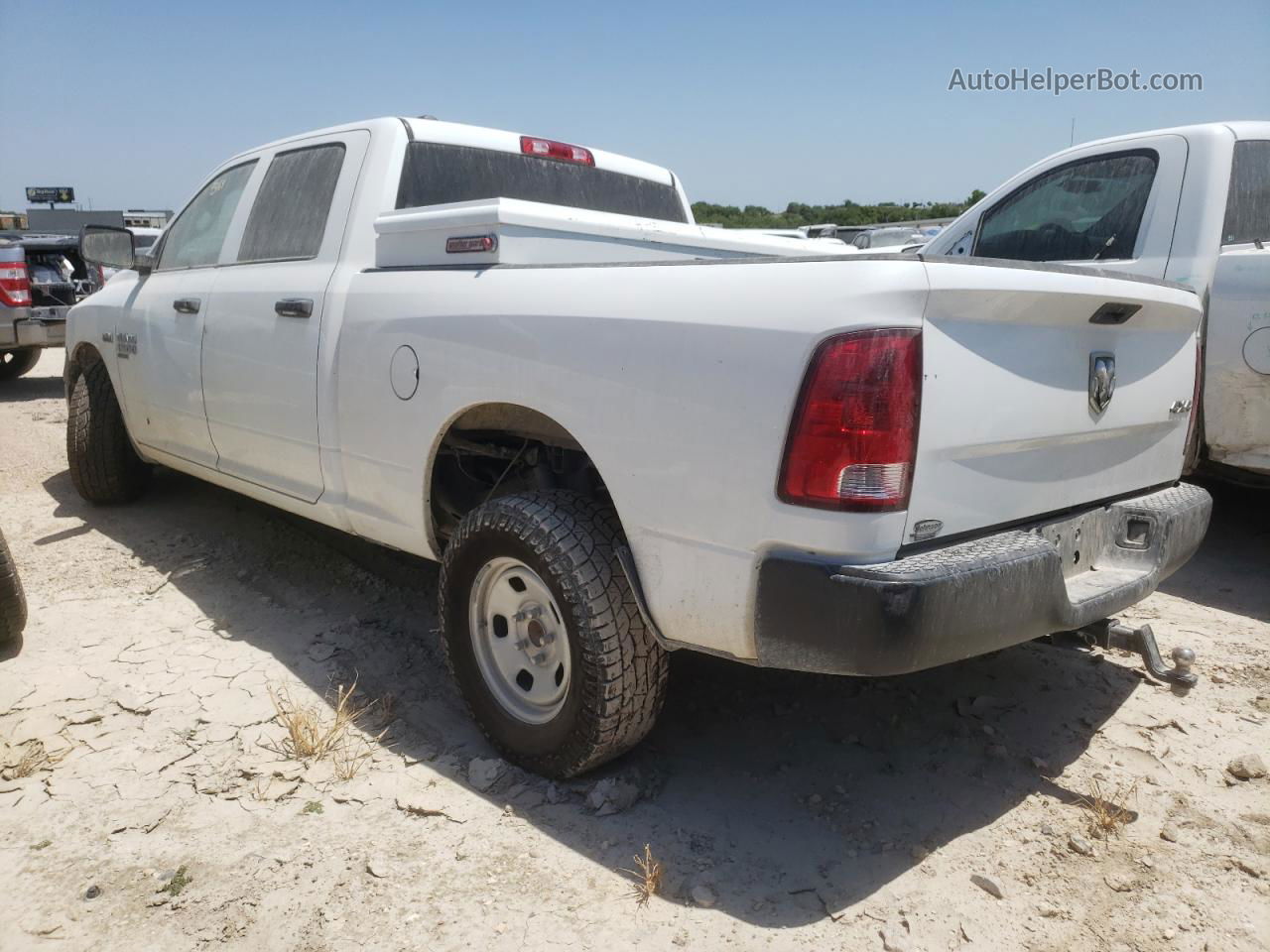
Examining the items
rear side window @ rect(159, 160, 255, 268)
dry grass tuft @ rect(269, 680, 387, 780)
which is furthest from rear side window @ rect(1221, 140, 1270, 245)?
rear side window @ rect(159, 160, 255, 268)

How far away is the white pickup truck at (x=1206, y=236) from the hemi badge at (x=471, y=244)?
2508 mm

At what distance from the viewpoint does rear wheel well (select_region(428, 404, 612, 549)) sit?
9.39ft

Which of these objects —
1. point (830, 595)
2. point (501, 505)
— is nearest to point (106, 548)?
point (501, 505)

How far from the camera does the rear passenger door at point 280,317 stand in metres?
3.54

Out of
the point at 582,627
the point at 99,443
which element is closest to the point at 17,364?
the point at 99,443

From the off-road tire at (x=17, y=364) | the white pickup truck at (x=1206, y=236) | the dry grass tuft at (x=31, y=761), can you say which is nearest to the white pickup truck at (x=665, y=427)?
the dry grass tuft at (x=31, y=761)

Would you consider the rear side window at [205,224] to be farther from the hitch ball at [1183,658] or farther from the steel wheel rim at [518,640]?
the hitch ball at [1183,658]

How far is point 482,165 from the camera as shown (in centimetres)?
387

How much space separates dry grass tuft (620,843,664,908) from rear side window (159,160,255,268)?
11.1 feet

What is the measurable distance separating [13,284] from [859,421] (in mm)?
10086

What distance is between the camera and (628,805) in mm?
2672

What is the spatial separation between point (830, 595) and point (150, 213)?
855 inches

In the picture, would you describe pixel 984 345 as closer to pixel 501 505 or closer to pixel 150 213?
pixel 501 505

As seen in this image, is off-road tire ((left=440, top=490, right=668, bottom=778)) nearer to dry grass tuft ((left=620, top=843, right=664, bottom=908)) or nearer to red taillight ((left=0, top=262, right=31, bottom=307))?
dry grass tuft ((left=620, top=843, right=664, bottom=908))
